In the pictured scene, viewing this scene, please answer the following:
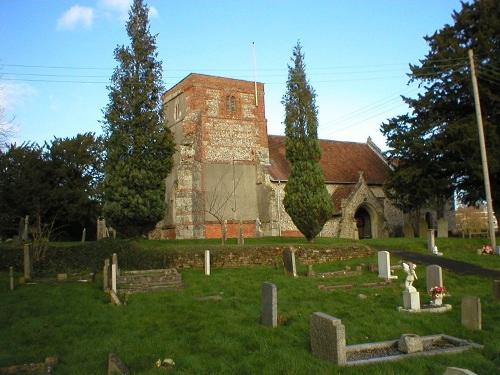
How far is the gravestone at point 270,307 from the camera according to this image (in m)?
8.60

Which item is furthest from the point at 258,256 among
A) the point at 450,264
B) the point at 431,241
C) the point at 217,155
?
the point at 217,155

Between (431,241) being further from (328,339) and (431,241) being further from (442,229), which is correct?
(328,339)

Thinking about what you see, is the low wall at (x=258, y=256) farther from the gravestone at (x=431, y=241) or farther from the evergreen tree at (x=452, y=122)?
the evergreen tree at (x=452, y=122)

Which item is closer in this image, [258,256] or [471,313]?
[471,313]

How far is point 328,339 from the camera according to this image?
648 cm

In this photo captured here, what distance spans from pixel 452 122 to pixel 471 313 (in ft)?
68.3

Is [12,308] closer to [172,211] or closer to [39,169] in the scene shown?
[172,211]

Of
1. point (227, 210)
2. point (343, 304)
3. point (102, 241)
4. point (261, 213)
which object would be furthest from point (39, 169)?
point (343, 304)

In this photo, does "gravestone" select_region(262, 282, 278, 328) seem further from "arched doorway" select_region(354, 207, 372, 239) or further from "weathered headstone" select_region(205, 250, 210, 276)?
"arched doorway" select_region(354, 207, 372, 239)

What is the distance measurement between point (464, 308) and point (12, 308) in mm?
10077

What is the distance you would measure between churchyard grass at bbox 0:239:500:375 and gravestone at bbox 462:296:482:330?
25 cm

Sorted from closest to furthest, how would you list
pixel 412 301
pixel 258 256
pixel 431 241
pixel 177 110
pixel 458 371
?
pixel 458 371
pixel 412 301
pixel 258 256
pixel 431 241
pixel 177 110

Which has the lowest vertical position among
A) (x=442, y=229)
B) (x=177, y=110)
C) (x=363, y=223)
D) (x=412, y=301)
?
(x=412, y=301)

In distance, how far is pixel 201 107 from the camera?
102ft
